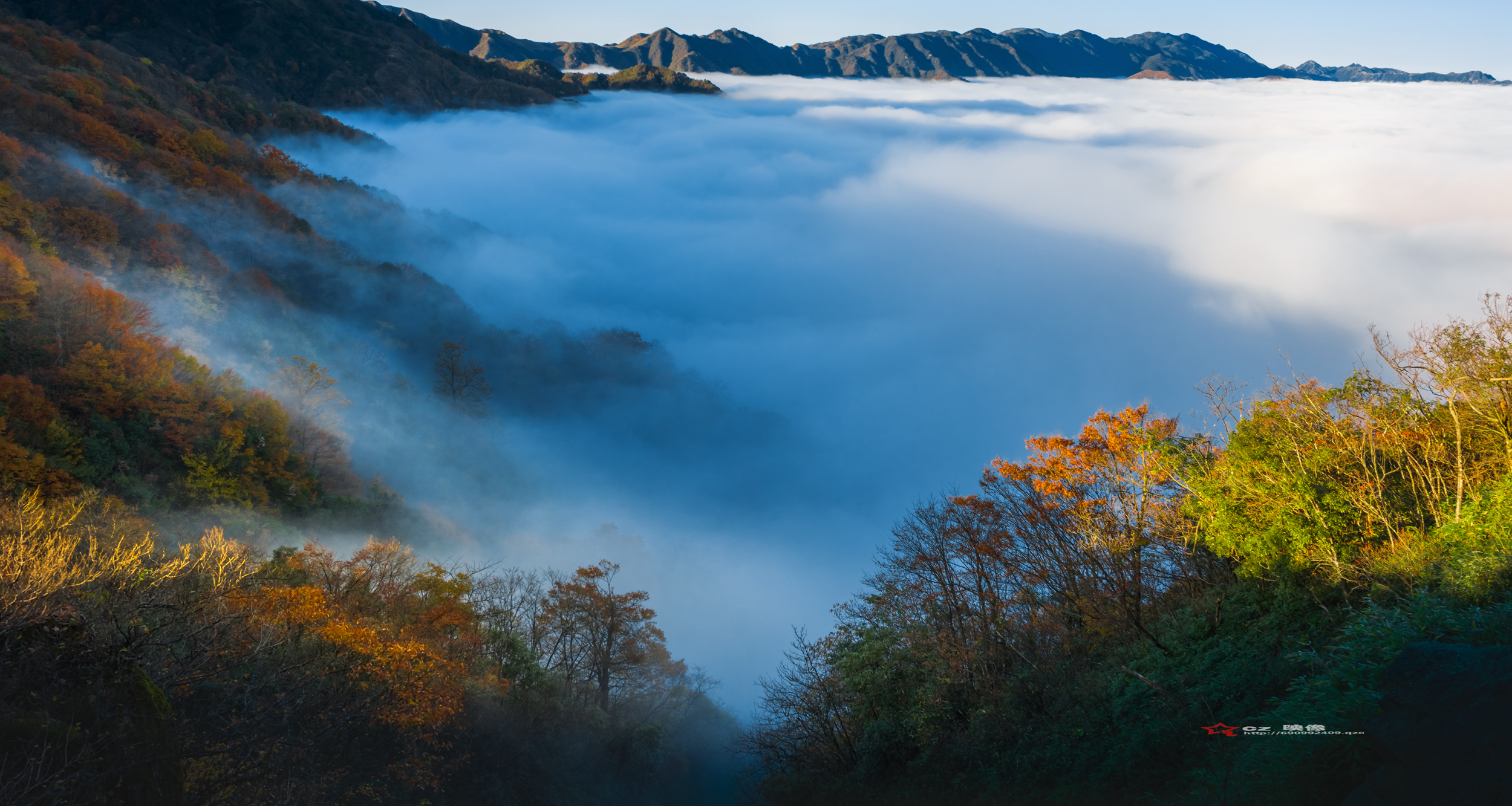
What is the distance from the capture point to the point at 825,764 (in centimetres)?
2789

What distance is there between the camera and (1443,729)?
10.2 meters

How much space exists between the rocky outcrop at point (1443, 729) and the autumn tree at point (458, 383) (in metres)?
111

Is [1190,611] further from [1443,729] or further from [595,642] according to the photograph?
[595,642]

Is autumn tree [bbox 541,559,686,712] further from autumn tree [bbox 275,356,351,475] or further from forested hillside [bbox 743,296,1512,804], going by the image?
autumn tree [bbox 275,356,351,475]

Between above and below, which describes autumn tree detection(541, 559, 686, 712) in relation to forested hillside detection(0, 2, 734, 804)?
below

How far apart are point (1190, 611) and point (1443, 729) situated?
39.3ft

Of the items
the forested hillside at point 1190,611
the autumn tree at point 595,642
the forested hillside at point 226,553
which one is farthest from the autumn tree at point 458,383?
the forested hillside at point 1190,611

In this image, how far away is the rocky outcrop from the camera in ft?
31.2

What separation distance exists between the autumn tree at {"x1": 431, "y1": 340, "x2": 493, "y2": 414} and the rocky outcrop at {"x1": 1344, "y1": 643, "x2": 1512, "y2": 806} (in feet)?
364

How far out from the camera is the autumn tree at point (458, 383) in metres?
109

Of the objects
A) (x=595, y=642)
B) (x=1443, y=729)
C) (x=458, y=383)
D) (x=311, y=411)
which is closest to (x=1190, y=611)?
(x=1443, y=729)

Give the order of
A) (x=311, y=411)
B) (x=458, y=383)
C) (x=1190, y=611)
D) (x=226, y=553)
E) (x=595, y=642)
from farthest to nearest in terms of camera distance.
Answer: (x=458, y=383), (x=311, y=411), (x=595, y=642), (x=226, y=553), (x=1190, y=611)

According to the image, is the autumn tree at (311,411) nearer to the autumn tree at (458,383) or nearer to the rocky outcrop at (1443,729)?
the autumn tree at (458,383)

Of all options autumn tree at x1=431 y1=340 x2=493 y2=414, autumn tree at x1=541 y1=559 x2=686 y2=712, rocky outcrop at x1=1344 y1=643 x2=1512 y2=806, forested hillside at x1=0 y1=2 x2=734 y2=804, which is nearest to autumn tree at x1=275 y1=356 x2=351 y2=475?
forested hillside at x1=0 y1=2 x2=734 y2=804
